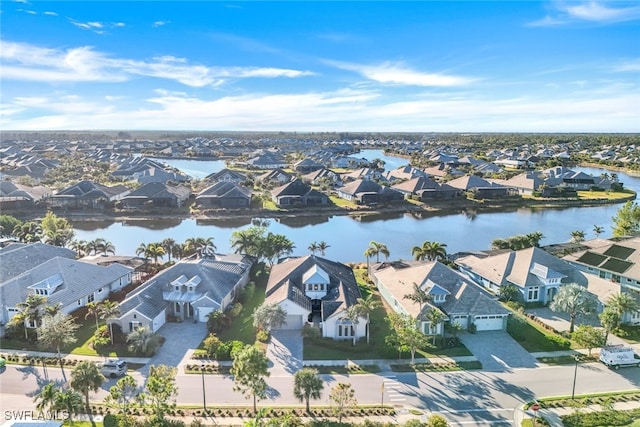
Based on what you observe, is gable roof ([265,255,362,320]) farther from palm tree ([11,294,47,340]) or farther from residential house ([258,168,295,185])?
residential house ([258,168,295,185])

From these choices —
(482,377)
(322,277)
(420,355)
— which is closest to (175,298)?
(322,277)

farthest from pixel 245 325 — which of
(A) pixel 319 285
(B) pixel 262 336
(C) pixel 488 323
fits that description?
(C) pixel 488 323

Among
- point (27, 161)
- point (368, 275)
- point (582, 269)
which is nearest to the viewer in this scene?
point (582, 269)

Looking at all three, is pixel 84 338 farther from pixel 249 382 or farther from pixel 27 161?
pixel 27 161

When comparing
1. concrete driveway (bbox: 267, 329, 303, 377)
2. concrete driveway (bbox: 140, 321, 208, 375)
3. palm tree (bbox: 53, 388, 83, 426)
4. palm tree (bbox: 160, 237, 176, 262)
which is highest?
palm tree (bbox: 160, 237, 176, 262)

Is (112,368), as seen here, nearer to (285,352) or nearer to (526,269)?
(285,352)

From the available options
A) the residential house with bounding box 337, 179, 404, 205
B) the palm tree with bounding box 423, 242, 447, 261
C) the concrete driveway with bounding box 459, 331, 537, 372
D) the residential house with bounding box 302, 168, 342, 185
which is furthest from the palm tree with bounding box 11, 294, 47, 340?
the residential house with bounding box 302, 168, 342, 185

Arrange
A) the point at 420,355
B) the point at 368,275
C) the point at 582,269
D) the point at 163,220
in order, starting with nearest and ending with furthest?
the point at 420,355, the point at 582,269, the point at 368,275, the point at 163,220
